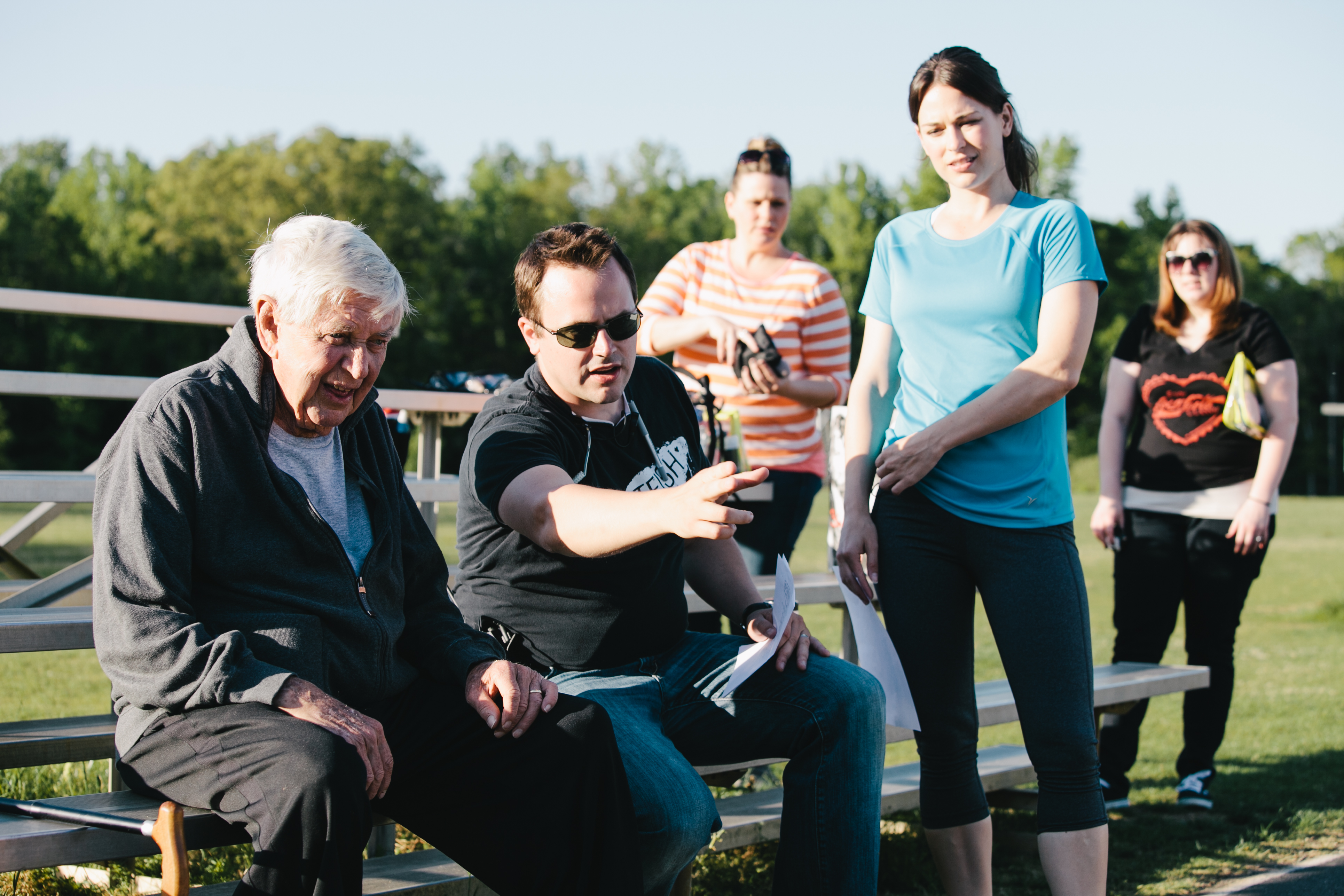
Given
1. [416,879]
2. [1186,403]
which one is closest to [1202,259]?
[1186,403]

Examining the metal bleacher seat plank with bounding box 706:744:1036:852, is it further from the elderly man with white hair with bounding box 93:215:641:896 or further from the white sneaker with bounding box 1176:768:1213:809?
the elderly man with white hair with bounding box 93:215:641:896

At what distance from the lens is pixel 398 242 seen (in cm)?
4762

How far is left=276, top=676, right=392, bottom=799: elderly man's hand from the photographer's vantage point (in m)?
2.07

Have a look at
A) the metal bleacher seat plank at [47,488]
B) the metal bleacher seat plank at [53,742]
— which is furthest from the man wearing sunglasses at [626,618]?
the metal bleacher seat plank at [53,742]

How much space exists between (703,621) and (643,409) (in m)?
1.45

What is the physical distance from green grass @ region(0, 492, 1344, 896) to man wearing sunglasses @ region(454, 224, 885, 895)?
4.19 feet

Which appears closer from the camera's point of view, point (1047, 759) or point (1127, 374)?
point (1047, 759)

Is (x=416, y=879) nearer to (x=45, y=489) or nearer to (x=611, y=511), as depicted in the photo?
(x=611, y=511)

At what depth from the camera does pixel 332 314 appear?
2.33 metres

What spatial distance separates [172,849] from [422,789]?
1.61ft

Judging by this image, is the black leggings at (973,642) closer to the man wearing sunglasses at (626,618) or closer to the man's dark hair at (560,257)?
the man wearing sunglasses at (626,618)

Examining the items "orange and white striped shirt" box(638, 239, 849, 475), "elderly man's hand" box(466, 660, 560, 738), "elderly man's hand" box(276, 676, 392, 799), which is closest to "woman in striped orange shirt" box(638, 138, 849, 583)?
"orange and white striped shirt" box(638, 239, 849, 475)

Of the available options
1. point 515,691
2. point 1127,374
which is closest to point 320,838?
point 515,691

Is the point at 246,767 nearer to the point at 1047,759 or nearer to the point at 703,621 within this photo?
the point at 1047,759
